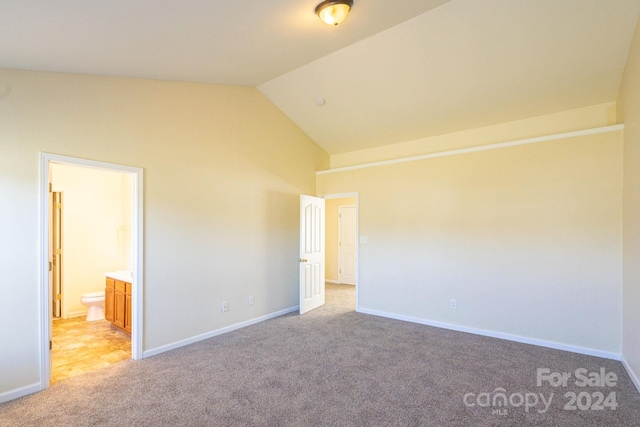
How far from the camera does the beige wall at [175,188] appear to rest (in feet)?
8.43

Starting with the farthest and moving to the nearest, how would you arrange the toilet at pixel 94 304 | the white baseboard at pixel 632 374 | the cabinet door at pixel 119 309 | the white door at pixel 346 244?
1. the white door at pixel 346 244
2. the toilet at pixel 94 304
3. the cabinet door at pixel 119 309
4. the white baseboard at pixel 632 374

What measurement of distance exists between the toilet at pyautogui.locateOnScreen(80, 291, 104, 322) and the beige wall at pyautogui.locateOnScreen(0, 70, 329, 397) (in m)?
2.07

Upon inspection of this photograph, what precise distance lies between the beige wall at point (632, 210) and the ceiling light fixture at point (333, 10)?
2562 mm

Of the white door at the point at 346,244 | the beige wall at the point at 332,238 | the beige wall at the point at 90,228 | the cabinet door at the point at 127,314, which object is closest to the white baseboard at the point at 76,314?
the beige wall at the point at 90,228

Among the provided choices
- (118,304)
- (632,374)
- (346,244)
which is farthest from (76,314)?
(632,374)

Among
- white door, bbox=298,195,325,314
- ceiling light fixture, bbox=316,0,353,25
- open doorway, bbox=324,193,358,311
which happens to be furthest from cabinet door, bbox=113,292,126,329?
open doorway, bbox=324,193,358,311

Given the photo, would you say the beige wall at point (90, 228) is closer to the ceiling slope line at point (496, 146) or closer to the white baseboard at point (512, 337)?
the ceiling slope line at point (496, 146)

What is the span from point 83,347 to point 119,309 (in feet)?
1.87

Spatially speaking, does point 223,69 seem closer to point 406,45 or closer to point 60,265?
point 406,45

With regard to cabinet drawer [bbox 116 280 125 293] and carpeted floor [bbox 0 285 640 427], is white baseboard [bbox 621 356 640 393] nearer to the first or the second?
carpeted floor [bbox 0 285 640 427]

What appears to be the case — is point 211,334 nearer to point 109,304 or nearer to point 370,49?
point 109,304

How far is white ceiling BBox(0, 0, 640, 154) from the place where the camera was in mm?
2146

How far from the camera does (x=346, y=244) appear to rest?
7949 millimetres

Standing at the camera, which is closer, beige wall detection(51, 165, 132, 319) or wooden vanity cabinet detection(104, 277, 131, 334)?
wooden vanity cabinet detection(104, 277, 131, 334)
